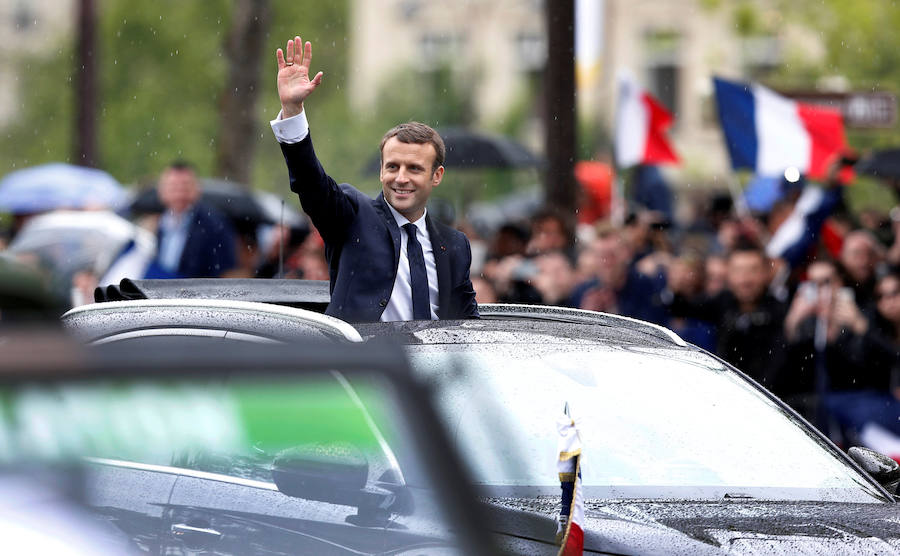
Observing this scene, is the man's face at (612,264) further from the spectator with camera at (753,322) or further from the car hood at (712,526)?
the car hood at (712,526)

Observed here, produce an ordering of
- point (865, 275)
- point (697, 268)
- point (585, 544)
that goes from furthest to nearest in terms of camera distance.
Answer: point (697, 268), point (865, 275), point (585, 544)

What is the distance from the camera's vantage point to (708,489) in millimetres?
4535

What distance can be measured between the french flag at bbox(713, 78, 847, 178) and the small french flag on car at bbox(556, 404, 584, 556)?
1018 cm

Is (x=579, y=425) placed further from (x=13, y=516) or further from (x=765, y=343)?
(x=765, y=343)

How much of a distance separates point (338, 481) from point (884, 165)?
15935mm

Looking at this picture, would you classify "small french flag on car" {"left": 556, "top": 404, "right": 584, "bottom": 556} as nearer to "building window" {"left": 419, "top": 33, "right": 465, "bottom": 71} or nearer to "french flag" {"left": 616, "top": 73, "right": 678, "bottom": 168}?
"french flag" {"left": 616, "top": 73, "right": 678, "bottom": 168}

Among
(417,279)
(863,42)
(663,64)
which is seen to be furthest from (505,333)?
(663,64)

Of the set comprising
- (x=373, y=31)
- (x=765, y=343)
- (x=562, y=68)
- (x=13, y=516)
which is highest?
(x=373, y=31)

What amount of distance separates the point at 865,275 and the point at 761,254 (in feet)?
3.94

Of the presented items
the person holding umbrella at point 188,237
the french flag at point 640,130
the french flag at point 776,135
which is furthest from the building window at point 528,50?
the person holding umbrella at point 188,237

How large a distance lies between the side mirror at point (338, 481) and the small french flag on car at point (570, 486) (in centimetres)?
108

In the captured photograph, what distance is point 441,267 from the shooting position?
19.0ft

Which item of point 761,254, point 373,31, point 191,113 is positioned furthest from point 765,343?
point 373,31

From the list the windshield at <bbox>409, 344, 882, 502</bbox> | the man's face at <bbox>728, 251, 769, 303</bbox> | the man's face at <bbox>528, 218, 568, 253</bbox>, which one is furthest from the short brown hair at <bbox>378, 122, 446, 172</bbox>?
the man's face at <bbox>528, 218, 568, 253</bbox>
